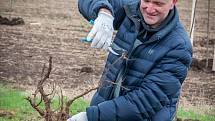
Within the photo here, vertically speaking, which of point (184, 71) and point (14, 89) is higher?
point (184, 71)

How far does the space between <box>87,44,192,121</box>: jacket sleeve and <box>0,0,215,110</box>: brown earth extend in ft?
16.8

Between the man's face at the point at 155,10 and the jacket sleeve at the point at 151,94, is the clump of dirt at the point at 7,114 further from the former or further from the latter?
the man's face at the point at 155,10

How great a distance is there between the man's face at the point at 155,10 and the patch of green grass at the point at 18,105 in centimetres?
380

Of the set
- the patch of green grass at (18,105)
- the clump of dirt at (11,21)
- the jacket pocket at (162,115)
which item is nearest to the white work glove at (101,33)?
the jacket pocket at (162,115)

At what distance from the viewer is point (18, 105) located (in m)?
7.56

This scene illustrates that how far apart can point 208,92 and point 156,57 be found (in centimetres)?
650

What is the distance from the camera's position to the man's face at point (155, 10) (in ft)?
10.7

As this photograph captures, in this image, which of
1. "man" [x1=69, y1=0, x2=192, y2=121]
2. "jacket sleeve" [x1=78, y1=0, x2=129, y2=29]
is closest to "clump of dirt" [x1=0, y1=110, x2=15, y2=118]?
"jacket sleeve" [x1=78, y1=0, x2=129, y2=29]

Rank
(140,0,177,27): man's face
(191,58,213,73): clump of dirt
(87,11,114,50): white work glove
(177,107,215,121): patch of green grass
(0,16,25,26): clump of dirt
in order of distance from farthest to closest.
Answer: (0,16,25,26): clump of dirt → (191,58,213,73): clump of dirt → (177,107,215,121): patch of green grass → (140,0,177,27): man's face → (87,11,114,50): white work glove

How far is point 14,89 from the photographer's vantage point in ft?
27.9

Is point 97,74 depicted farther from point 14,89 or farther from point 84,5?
point 84,5

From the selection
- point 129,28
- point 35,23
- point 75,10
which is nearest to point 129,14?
point 129,28

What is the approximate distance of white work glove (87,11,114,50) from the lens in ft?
10.3

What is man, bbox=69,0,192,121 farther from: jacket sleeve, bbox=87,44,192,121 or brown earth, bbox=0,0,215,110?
brown earth, bbox=0,0,215,110
